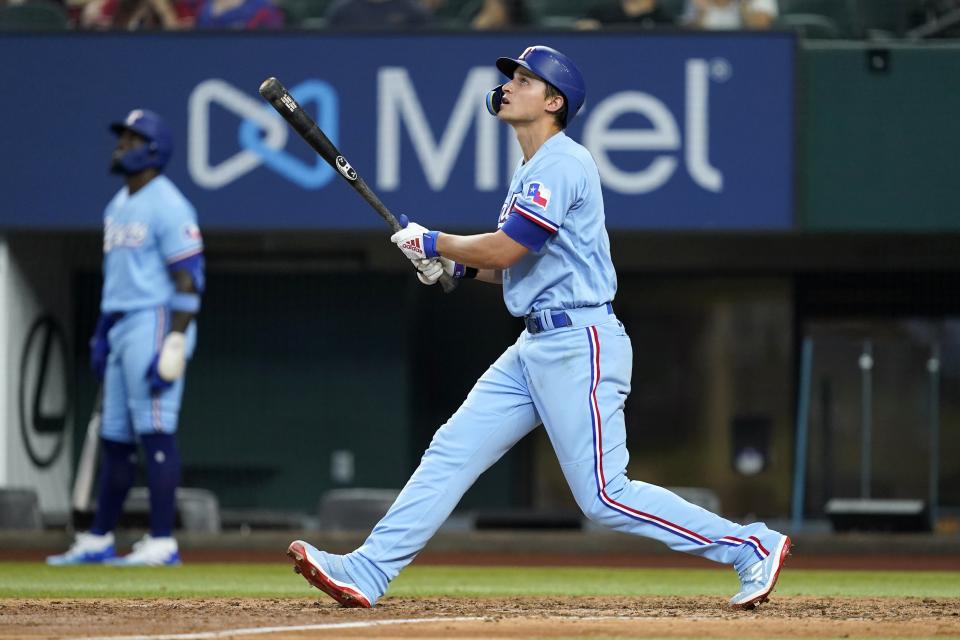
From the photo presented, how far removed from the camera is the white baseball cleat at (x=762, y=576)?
Answer: 5.53m

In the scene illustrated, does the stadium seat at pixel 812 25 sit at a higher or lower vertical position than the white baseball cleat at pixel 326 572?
higher

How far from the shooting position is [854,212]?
1138cm

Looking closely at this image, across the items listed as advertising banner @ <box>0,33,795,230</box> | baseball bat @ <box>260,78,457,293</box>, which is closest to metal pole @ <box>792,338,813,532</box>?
advertising banner @ <box>0,33,795,230</box>

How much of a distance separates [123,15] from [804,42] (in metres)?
4.64

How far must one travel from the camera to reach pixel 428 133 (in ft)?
37.8

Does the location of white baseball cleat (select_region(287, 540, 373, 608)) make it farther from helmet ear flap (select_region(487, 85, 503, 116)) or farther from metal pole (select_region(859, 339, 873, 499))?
metal pole (select_region(859, 339, 873, 499))

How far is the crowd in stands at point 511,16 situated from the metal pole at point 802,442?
228 centimetres

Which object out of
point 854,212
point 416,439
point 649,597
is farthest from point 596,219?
point 416,439

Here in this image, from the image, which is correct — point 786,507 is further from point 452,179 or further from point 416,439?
point 452,179

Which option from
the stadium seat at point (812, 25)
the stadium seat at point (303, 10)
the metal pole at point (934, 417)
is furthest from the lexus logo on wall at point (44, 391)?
the metal pole at point (934, 417)

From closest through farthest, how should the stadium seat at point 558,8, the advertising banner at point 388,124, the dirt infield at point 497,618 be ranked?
1. the dirt infield at point 497,618
2. the advertising banner at point 388,124
3. the stadium seat at point 558,8

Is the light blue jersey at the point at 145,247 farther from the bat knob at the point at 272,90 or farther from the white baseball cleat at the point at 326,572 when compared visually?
the white baseball cleat at the point at 326,572

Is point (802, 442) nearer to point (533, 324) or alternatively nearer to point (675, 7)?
point (675, 7)

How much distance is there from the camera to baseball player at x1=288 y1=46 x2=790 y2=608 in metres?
5.46
